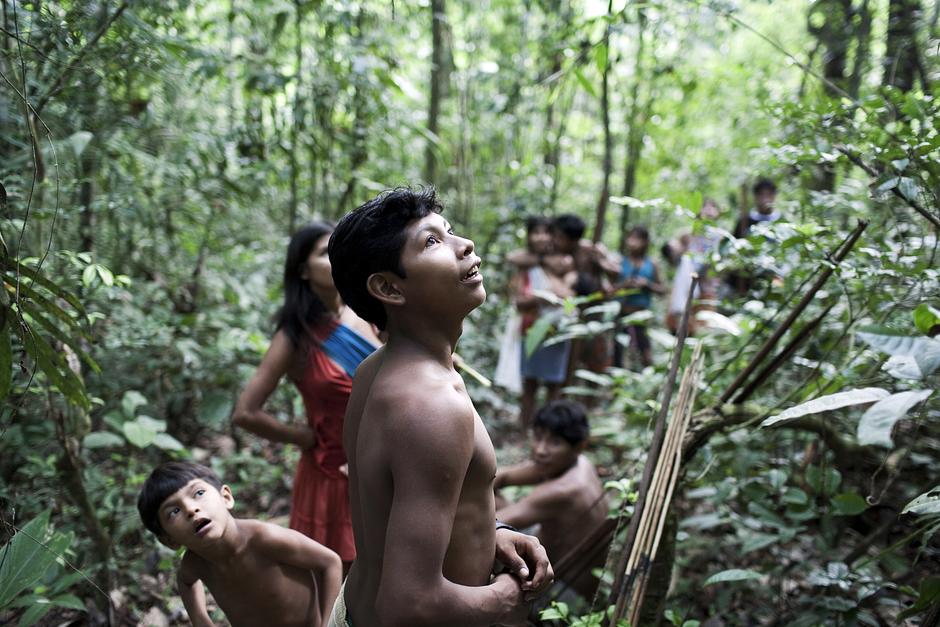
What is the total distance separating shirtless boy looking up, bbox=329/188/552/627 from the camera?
1.17m

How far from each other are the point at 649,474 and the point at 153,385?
308 centimetres

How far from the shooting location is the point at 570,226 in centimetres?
512

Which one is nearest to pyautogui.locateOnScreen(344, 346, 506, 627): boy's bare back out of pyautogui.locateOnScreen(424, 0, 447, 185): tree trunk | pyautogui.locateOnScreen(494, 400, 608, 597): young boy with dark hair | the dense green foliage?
the dense green foliage

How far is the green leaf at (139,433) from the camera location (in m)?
2.94

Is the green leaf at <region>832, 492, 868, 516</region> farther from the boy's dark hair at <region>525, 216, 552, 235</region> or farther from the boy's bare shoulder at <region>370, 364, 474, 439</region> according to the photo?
the boy's dark hair at <region>525, 216, 552, 235</region>

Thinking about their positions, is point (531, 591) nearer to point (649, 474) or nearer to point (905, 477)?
point (649, 474)

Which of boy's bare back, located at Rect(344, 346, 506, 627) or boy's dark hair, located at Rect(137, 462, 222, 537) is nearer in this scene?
boy's bare back, located at Rect(344, 346, 506, 627)

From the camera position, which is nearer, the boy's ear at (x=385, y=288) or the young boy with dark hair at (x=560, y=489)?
the boy's ear at (x=385, y=288)

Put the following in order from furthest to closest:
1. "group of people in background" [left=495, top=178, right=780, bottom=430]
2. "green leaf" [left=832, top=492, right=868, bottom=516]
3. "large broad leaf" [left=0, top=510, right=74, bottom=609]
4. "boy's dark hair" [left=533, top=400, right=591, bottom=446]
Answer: "group of people in background" [left=495, top=178, right=780, bottom=430] → "boy's dark hair" [left=533, top=400, right=591, bottom=446] → "green leaf" [left=832, top=492, right=868, bottom=516] → "large broad leaf" [left=0, top=510, right=74, bottom=609]

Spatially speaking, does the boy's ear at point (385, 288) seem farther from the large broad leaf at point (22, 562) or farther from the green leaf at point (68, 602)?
the green leaf at point (68, 602)

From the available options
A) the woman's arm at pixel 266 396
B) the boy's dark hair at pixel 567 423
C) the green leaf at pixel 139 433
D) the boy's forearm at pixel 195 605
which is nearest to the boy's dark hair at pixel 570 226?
the boy's dark hair at pixel 567 423

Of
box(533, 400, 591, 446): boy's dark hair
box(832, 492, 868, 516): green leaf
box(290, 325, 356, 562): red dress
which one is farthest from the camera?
box(533, 400, 591, 446): boy's dark hair

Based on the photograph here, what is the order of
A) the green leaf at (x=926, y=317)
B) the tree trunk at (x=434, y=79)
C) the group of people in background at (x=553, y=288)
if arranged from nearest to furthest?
the green leaf at (x=926, y=317) → the group of people in background at (x=553, y=288) → the tree trunk at (x=434, y=79)

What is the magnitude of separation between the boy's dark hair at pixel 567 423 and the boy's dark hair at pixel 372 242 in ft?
5.87
